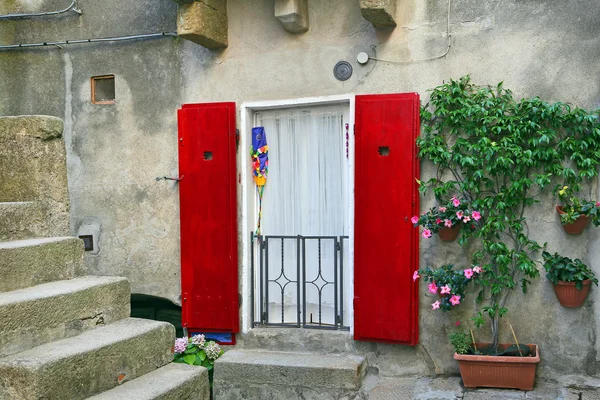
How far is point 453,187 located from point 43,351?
342 cm

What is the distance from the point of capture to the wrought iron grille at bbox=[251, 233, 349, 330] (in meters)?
6.39

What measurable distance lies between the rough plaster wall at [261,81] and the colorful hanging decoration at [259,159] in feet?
1.17

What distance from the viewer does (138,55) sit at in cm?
693

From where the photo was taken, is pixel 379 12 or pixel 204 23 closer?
pixel 379 12

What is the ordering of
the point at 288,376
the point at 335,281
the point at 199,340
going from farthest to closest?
the point at 199,340
the point at 335,281
the point at 288,376

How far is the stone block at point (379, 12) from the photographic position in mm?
5688

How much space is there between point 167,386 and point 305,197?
276 centimetres

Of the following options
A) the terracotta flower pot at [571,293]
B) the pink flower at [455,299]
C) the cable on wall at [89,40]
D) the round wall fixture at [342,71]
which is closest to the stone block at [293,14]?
the round wall fixture at [342,71]

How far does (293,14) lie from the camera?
20.0ft

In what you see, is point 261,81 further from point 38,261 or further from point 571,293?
point 571,293

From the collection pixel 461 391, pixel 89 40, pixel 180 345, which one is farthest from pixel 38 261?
pixel 89 40

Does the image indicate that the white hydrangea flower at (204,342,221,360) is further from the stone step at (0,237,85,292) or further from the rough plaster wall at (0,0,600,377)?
the stone step at (0,237,85,292)

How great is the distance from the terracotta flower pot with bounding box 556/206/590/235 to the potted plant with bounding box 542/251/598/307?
211mm

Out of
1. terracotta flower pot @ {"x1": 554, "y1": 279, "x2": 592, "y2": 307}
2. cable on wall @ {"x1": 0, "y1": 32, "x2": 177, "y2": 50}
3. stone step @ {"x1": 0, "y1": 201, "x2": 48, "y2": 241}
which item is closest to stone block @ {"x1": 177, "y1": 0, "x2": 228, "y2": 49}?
cable on wall @ {"x1": 0, "y1": 32, "x2": 177, "y2": 50}
